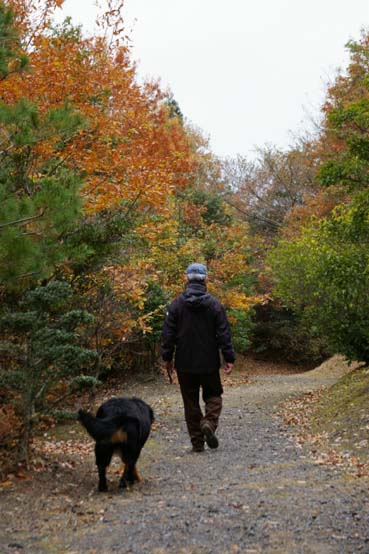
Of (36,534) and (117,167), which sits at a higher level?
(117,167)

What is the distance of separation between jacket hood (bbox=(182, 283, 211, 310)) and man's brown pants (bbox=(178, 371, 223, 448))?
0.81m

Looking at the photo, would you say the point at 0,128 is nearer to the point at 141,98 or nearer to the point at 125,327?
the point at 125,327

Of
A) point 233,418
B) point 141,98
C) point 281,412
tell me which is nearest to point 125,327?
point 233,418

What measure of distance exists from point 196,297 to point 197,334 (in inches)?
17.0

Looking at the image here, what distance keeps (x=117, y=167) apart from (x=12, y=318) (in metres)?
5.33

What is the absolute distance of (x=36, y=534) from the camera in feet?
16.1

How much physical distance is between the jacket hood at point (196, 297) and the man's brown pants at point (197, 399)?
0.81m

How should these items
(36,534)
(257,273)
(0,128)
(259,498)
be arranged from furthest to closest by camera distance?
1. (257,273)
2. (0,128)
3. (259,498)
4. (36,534)

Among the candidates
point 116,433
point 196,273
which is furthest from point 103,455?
point 196,273

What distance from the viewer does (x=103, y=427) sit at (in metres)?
5.87

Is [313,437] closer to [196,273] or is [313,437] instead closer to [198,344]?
[198,344]

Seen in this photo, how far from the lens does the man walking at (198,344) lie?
7.84m

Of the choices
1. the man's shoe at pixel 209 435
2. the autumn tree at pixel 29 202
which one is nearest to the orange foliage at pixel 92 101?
the autumn tree at pixel 29 202

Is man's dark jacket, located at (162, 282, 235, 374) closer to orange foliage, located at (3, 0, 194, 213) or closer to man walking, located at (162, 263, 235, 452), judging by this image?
man walking, located at (162, 263, 235, 452)
